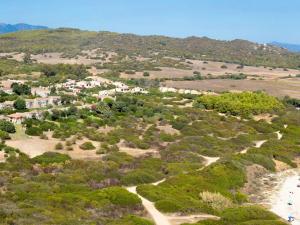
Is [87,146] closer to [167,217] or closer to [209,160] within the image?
[209,160]

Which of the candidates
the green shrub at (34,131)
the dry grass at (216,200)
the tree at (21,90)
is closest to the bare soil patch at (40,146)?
the green shrub at (34,131)

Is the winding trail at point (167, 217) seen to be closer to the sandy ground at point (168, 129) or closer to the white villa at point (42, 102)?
the sandy ground at point (168, 129)

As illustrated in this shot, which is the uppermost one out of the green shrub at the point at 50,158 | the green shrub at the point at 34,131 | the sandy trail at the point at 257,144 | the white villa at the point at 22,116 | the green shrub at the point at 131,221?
the white villa at the point at 22,116

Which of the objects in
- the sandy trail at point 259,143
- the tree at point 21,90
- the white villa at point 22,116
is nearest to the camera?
the white villa at point 22,116

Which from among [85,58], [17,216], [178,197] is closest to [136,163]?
[178,197]

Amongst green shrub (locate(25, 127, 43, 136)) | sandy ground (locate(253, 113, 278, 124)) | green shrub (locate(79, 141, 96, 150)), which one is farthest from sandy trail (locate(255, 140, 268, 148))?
green shrub (locate(25, 127, 43, 136))

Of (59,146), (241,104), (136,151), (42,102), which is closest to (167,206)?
(59,146)

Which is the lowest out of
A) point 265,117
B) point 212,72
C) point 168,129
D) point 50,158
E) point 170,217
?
point 265,117
